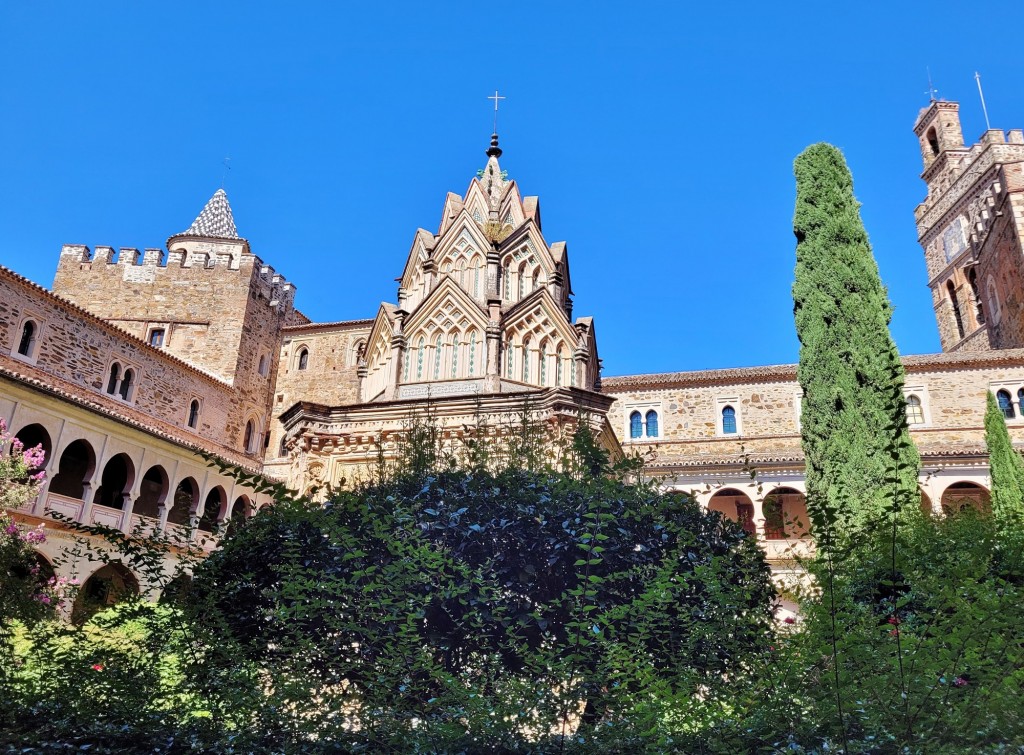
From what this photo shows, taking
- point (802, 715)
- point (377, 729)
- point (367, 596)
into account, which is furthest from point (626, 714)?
point (367, 596)

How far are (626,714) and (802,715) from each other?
46.2 inches

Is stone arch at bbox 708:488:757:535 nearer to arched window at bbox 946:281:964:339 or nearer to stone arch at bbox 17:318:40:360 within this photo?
stone arch at bbox 17:318:40:360

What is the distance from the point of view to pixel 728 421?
28.3 metres

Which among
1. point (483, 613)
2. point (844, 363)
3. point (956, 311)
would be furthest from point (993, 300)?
point (483, 613)

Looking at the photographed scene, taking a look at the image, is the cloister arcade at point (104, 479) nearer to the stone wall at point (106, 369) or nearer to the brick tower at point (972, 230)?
the stone wall at point (106, 369)

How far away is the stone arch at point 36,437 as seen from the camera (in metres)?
18.1

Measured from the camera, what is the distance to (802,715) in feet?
15.3

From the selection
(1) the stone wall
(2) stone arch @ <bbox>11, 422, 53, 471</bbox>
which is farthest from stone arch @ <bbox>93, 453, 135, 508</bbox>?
(2) stone arch @ <bbox>11, 422, 53, 471</bbox>

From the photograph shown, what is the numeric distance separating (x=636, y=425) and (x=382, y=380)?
14.5 m

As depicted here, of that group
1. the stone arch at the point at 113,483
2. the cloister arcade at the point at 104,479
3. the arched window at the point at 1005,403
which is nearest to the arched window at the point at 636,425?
the arched window at the point at 1005,403

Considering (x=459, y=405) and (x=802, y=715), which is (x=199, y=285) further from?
(x=802, y=715)

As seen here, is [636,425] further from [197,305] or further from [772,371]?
[197,305]

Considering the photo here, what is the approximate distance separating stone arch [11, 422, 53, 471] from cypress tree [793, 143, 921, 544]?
1891 cm

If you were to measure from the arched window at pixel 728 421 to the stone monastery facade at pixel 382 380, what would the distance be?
0.18ft
